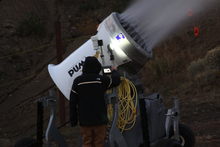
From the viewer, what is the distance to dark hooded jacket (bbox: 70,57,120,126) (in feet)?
22.6

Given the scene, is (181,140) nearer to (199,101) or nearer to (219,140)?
(219,140)

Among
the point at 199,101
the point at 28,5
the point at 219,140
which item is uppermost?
the point at 28,5

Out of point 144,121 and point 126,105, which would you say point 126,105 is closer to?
point 126,105

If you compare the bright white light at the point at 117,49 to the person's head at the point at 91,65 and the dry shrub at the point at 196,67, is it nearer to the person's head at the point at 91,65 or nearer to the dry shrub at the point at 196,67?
the person's head at the point at 91,65

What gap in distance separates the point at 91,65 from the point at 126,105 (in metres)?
1.03

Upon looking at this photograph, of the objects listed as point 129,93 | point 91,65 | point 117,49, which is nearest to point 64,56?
point 117,49

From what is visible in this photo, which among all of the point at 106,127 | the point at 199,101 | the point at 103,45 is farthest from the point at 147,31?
the point at 199,101

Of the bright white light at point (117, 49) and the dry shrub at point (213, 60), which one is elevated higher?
the dry shrub at point (213, 60)

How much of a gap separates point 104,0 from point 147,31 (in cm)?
2287

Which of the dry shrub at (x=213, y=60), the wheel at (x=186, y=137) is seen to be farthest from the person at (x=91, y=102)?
the dry shrub at (x=213, y=60)

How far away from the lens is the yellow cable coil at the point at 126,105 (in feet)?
24.6

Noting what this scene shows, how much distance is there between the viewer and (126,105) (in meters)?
7.56

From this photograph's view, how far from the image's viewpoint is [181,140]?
823cm

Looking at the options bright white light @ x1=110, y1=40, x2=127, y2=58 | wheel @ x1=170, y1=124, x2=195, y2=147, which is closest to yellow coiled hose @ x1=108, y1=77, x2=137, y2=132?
bright white light @ x1=110, y1=40, x2=127, y2=58
